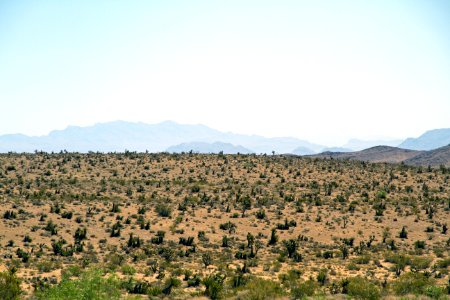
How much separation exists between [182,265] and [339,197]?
2626 centimetres

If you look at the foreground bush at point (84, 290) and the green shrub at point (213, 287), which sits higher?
the foreground bush at point (84, 290)

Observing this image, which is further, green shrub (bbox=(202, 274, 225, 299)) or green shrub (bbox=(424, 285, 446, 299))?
green shrub (bbox=(202, 274, 225, 299))

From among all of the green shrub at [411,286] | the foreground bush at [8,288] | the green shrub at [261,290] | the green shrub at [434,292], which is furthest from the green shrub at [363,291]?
the foreground bush at [8,288]

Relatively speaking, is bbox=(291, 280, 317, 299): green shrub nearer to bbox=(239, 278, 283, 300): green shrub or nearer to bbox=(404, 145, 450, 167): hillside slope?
bbox=(239, 278, 283, 300): green shrub

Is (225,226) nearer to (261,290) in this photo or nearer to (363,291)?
(261,290)

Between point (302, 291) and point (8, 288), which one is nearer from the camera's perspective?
point (8, 288)

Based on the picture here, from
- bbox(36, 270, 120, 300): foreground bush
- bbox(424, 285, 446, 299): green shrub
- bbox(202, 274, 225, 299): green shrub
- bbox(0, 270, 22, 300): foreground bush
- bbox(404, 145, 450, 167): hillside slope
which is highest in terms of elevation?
bbox(404, 145, 450, 167): hillside slope

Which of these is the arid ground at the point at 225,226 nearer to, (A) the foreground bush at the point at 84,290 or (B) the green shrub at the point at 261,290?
(B) the green shrub at the point at 261,290

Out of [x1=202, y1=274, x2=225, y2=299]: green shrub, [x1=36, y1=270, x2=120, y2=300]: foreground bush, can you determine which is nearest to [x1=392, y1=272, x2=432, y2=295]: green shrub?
[x1=202, y1=274, x2=225, y2=299]: green shrub

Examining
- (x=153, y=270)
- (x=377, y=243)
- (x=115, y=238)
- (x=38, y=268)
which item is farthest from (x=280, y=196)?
(x=38, y=268)

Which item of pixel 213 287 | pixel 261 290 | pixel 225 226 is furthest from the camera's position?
pixel 225 226

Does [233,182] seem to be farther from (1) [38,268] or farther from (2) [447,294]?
(2) [447,294]

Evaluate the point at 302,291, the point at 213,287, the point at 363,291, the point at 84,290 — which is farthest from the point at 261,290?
the point at 84,290

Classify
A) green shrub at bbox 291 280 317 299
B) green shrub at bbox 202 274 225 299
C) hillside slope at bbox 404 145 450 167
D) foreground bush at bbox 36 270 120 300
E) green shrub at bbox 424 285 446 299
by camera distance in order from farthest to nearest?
hillside slope at bbox 404 145 450 167, green shrub at bbox 202 274 225 299, green shrub at bbox 291 280 317 299, green shrub at bbox 424 285 446 299, foreground bush at bbox 36 270 120 300
